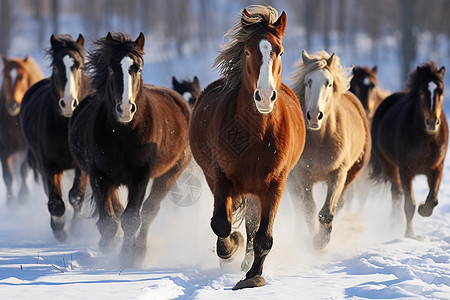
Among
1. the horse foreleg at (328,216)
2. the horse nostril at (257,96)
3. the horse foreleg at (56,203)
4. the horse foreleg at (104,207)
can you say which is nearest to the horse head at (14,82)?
the horse foreleg at (56,203)

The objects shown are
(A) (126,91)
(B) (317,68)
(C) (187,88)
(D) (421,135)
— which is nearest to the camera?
(A) (126,91)

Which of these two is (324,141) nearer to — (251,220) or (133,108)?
(251,220)

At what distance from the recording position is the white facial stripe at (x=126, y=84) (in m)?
5.73

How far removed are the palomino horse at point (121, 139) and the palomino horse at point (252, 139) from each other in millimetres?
1048

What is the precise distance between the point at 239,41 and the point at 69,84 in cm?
266

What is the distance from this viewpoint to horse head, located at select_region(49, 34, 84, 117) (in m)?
7.11

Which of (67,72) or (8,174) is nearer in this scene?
(67,72)

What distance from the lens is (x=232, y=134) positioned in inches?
202

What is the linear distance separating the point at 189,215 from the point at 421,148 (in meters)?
3.23

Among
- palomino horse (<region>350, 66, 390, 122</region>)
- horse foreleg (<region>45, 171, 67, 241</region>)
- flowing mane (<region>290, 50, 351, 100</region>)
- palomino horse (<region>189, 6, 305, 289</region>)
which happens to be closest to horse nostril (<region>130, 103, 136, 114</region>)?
palomino horse (<region>189, 6, 305, 289</region>)

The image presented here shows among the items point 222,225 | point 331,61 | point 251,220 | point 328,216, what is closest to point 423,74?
point 331,61

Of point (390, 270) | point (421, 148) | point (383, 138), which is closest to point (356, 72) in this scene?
point (383, 138)

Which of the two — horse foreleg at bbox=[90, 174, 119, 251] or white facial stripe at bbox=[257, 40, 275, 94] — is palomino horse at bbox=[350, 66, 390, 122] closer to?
horse foreleg at bbox=[90, 174, 119, 251]

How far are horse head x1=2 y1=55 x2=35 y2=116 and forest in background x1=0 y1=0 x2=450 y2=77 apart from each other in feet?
53.9
